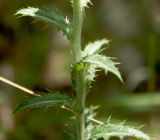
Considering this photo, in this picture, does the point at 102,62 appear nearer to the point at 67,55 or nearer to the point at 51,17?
the point at 51,17

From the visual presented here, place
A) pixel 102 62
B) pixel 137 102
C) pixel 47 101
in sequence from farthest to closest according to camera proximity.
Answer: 1. pixel 137 102
2. pixel 47 101
3. pixel 102 62

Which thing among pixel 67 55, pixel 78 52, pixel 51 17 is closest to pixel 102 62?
pixel 78 52

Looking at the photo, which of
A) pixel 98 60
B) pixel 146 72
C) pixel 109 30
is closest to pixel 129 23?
pixel 109 30

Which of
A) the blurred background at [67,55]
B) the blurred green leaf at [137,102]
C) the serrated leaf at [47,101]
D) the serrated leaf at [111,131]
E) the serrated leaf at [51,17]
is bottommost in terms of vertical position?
the serrated leaf at [111,131]

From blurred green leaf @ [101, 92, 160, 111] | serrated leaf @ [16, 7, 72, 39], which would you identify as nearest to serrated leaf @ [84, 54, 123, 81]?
serrated leaf @ [16, 7, 72, 39]

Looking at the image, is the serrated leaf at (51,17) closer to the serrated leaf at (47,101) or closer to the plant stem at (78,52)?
the plant stem at (78,52)

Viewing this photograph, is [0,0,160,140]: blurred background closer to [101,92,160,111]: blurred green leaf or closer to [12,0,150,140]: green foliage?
[101,92,160,111]: blurred green leaf

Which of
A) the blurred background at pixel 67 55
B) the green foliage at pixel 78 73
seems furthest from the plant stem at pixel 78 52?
the blurred background at pixel 67 55
